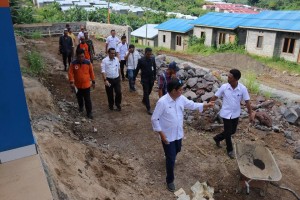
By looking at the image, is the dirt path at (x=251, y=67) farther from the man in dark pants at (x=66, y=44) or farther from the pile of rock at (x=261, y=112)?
the man in dark pants at (x=66, y=44)

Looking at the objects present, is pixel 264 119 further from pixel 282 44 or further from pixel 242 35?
pixel 242 35

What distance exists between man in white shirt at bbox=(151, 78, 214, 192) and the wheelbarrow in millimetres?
1208

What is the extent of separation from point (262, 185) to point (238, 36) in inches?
953

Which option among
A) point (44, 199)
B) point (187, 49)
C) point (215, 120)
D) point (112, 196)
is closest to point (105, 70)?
point (215, 120)

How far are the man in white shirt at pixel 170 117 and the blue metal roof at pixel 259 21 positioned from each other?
68.4ft

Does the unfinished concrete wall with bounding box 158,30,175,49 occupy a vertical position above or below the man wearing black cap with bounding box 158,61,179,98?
below

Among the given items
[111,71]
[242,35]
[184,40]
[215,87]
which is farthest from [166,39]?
[111,71]

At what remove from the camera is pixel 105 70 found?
7.23 metres

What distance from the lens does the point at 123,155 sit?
5.77 meters

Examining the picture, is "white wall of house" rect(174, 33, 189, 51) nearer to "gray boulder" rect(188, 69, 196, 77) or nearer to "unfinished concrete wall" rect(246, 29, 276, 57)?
"unfinished concrete wall" rect(246, 29, 276, 57)

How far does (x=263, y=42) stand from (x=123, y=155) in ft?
73.1

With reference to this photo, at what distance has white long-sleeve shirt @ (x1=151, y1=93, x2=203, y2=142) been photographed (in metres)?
4.24

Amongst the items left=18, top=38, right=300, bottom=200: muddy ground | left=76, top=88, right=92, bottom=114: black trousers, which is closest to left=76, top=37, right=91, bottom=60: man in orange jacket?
left=18, top=38, right=300, bottom=200: muddy ground

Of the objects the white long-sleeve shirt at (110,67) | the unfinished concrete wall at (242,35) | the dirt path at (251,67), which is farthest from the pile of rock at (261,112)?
the unfinished concrete wall at (242,35)
